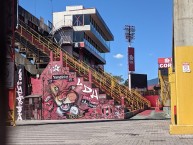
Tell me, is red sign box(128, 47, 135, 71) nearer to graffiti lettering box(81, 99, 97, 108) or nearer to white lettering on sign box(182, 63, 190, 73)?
graffiti lettering box(81, 99, 97, 108)

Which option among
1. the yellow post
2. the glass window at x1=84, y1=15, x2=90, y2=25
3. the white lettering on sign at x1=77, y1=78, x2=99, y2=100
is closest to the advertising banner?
the white lettering on sign at x1=77, y1=78, x2=99, y2=100

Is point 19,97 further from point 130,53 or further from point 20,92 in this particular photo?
point 130,53

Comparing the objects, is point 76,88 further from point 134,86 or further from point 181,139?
point 134,86

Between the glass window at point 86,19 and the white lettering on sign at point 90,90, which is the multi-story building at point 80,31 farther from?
the white lettering on sign at point 90,90

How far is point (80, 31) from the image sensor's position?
54312 mm

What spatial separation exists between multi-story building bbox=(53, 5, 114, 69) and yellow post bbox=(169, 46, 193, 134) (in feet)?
103

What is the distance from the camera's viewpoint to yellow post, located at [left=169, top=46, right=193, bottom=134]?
53.3 ft

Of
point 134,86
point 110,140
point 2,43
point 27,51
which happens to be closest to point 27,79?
point 27,51

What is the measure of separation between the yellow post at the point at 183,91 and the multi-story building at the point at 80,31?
31.5 metres

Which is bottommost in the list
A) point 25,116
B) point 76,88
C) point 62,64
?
point 25,116

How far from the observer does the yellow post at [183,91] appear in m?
16.3

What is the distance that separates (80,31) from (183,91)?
38.8m

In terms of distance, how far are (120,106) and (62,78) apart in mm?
5230

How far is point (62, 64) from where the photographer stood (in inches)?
1257
